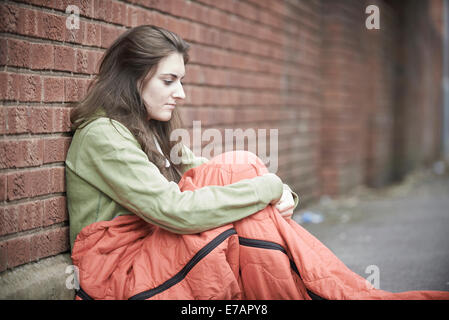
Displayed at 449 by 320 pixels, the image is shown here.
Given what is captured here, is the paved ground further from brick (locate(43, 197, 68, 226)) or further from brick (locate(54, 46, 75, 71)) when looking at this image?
brick (locate(54, 46, 75, 71))

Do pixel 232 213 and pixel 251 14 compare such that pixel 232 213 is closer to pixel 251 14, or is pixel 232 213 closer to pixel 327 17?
pixel 251 14

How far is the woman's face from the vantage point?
8.03ft

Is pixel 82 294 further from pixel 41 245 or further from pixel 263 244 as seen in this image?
pixel 263 244

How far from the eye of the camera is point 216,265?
6.91 ft

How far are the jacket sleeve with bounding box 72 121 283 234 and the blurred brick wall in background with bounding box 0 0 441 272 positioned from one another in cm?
30

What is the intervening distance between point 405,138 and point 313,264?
8.06 m

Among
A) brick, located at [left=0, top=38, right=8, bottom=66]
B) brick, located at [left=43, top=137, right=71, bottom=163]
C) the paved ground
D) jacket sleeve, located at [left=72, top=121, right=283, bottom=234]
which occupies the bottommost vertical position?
the paved ground

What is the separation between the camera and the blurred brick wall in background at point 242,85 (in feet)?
7.37

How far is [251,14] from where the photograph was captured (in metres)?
4.64

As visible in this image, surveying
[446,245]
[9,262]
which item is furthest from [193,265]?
[446,245]

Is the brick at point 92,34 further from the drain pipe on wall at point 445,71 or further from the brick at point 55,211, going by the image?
the drain pipe on wall at point 445,71

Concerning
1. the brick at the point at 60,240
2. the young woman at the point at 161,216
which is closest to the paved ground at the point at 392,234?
the young woman at the point at 161,216

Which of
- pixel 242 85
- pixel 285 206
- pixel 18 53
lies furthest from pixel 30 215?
pixel 242 85

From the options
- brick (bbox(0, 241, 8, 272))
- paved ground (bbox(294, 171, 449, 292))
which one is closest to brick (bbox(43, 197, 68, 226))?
brick (bbox(0, 241, 8, 272))
